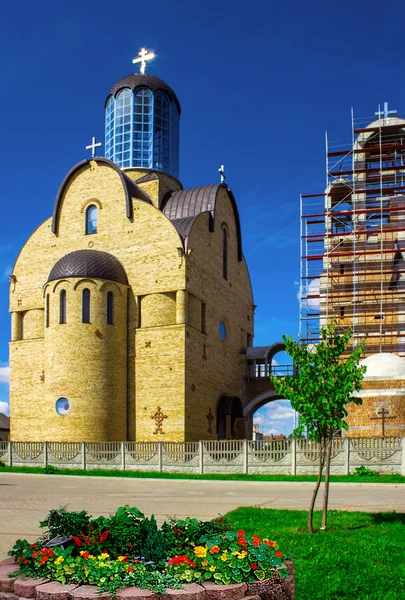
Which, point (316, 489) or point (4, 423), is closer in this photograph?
point (316, 489)

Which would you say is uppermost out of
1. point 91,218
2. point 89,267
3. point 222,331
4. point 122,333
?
point 91,218

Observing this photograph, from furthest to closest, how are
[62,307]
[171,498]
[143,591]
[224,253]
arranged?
[224,253] → [62,307] → [171,498] → [143,591]

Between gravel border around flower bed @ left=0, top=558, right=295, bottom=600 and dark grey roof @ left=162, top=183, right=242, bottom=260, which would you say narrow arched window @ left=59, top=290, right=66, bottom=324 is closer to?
dark grey roof @ left=162, top=183, right=242, bottom=260

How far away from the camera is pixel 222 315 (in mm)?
35781

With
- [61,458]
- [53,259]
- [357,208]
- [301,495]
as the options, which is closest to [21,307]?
[53,259]

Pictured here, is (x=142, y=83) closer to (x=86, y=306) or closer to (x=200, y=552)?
(x=86, y=306)

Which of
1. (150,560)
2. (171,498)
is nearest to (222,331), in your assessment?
(171,498)

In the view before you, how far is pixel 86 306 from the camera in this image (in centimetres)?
3047

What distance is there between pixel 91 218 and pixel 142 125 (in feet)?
27.5

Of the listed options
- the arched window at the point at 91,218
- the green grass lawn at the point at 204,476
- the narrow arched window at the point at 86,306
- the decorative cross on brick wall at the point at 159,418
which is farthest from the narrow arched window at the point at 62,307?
the green grass lawn at the point at 204,476

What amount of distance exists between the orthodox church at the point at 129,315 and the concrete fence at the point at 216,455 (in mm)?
1979

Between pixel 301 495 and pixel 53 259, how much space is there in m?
22.5

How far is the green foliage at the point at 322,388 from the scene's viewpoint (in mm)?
9727

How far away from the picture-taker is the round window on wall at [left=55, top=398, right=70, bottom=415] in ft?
97.6
